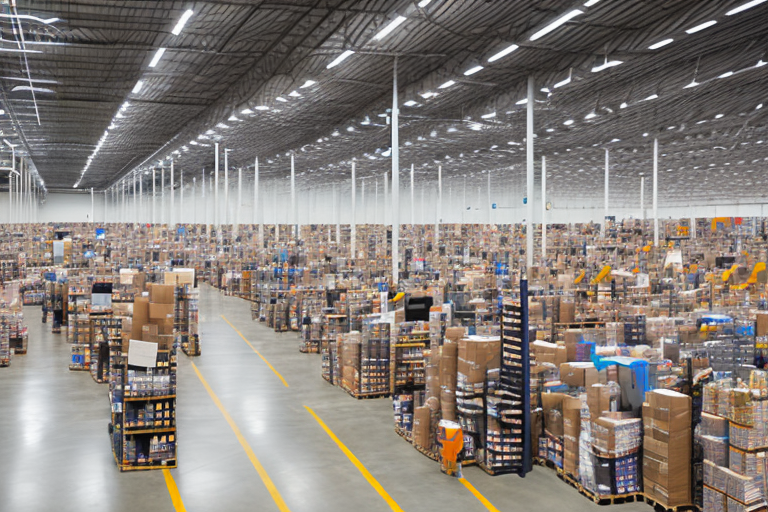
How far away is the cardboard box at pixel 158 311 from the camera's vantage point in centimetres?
872

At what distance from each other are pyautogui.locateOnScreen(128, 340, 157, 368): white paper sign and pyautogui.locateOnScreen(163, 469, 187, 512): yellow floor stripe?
1275mm

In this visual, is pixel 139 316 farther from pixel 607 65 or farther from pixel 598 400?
pixel 607 65

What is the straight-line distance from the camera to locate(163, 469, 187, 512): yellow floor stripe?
754cm

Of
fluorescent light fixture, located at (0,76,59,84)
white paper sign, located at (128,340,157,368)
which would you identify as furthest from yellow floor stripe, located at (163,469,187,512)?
fluorescent light fixture, located at (0,76,59,84)

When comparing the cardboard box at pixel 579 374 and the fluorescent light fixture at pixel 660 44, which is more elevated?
the fluorescent light fixture at pixel 660 44

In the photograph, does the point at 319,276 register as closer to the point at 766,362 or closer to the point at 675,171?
the point at 766,362

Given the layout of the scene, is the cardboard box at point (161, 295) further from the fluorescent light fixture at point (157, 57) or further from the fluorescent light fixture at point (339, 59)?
the fluorescent light fixture at point (157, 57)

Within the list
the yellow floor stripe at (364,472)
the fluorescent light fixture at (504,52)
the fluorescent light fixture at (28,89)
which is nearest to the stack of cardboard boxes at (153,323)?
the yellow floor stripe at (364,472)

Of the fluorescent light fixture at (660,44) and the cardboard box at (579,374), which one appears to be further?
the fluorescent light fixture at (660,44)

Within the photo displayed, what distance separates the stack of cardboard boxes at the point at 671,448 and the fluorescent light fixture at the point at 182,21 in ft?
37.4

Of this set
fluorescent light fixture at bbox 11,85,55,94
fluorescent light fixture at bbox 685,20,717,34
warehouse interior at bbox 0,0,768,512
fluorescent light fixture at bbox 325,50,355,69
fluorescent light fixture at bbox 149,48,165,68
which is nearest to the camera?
warehouse interior at bbox 0,0,768,512

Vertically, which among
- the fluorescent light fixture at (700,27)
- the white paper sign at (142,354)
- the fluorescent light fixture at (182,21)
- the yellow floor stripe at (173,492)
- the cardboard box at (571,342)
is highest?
the fluorescent light fixture at (182,21)

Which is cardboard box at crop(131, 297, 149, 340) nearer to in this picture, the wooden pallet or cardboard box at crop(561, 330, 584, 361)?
cardboard box at crop(561, 330, 584, 361)

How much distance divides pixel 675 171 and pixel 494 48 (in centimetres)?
3328
